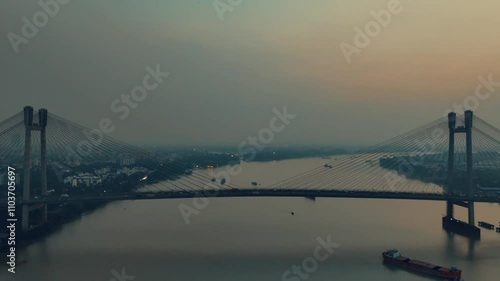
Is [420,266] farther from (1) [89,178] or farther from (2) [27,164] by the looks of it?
(1) [89,178]

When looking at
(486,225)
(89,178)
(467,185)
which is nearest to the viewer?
(467,185)

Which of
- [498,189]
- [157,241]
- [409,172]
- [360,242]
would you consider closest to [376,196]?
[360,242]

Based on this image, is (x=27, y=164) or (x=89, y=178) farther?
(x=89, y=178)

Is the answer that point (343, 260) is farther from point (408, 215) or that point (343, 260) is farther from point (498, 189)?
point (498, 189)

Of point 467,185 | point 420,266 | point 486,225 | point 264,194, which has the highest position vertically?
point 467,185

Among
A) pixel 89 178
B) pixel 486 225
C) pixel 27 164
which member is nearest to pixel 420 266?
pixel 486 225

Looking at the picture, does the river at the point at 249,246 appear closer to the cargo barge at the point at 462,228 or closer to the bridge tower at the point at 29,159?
the cargo barge at the point at 462,228
